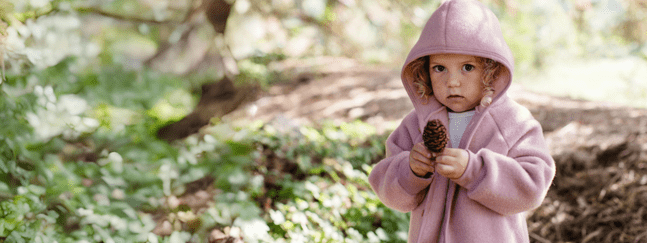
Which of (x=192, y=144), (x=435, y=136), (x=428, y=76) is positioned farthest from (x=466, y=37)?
(x=192, y=144)

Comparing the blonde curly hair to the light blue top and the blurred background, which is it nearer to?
the light blue top

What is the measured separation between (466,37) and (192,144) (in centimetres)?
193

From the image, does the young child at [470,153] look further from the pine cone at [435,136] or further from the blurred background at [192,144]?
the blurred background at [192,144]

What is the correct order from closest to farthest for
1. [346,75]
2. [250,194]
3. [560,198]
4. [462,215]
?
[462,215], [250,194], [560,198], [346,75]

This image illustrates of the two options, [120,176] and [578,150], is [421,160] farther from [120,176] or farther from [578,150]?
[578,150]

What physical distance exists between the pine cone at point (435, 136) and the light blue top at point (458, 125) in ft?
0.92

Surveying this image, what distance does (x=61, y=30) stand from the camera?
2.23 metres

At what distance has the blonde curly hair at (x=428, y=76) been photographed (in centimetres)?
145

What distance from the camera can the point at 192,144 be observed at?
269cm

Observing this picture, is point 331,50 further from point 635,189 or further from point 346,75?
point 635,189

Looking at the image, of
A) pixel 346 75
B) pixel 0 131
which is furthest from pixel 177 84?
pixel 346 75

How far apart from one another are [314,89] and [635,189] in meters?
5.01

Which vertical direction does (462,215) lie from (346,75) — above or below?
above

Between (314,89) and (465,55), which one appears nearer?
(465,55)
